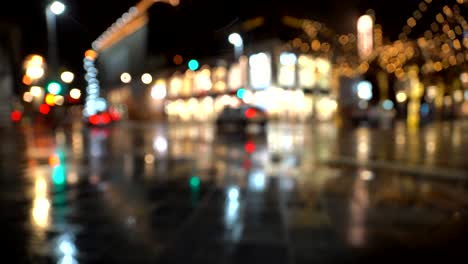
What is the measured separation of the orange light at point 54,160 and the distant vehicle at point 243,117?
21600mm

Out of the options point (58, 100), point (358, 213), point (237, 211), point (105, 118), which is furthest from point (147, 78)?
point (358, 213)

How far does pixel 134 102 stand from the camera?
6544 centimetres

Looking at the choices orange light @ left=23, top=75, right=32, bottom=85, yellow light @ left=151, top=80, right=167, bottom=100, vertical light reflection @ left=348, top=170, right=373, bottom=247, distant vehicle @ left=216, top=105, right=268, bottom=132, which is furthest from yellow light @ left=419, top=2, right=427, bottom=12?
yellow light @ left=151, top=80, right=167, bottom=100

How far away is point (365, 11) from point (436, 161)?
45.1 feet

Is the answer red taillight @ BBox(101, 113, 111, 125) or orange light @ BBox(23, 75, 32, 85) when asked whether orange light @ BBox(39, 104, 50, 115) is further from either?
red taillight @ BBox(101, 113, 111, 125)

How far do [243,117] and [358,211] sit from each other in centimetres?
3044

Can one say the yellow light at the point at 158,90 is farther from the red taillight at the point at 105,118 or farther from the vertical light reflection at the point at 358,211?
the vertical light reflection at the point at 358,211

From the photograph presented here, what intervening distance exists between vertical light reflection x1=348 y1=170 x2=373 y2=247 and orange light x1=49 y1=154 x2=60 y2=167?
27.1 feet

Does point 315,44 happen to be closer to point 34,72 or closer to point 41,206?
point 34,72

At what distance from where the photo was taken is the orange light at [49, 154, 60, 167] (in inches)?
543

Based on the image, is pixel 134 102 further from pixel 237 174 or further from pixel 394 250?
pixel 394 250

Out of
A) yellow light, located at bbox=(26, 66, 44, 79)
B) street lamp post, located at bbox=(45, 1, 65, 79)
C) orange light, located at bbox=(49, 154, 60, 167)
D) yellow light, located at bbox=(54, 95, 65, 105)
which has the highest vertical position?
street lamp post, located at bbox=(45, 1, 65, 79)

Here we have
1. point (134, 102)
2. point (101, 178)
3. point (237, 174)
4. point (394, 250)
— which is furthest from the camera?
point (134, 102)

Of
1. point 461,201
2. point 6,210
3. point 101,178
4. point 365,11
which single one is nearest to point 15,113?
point 365,11
